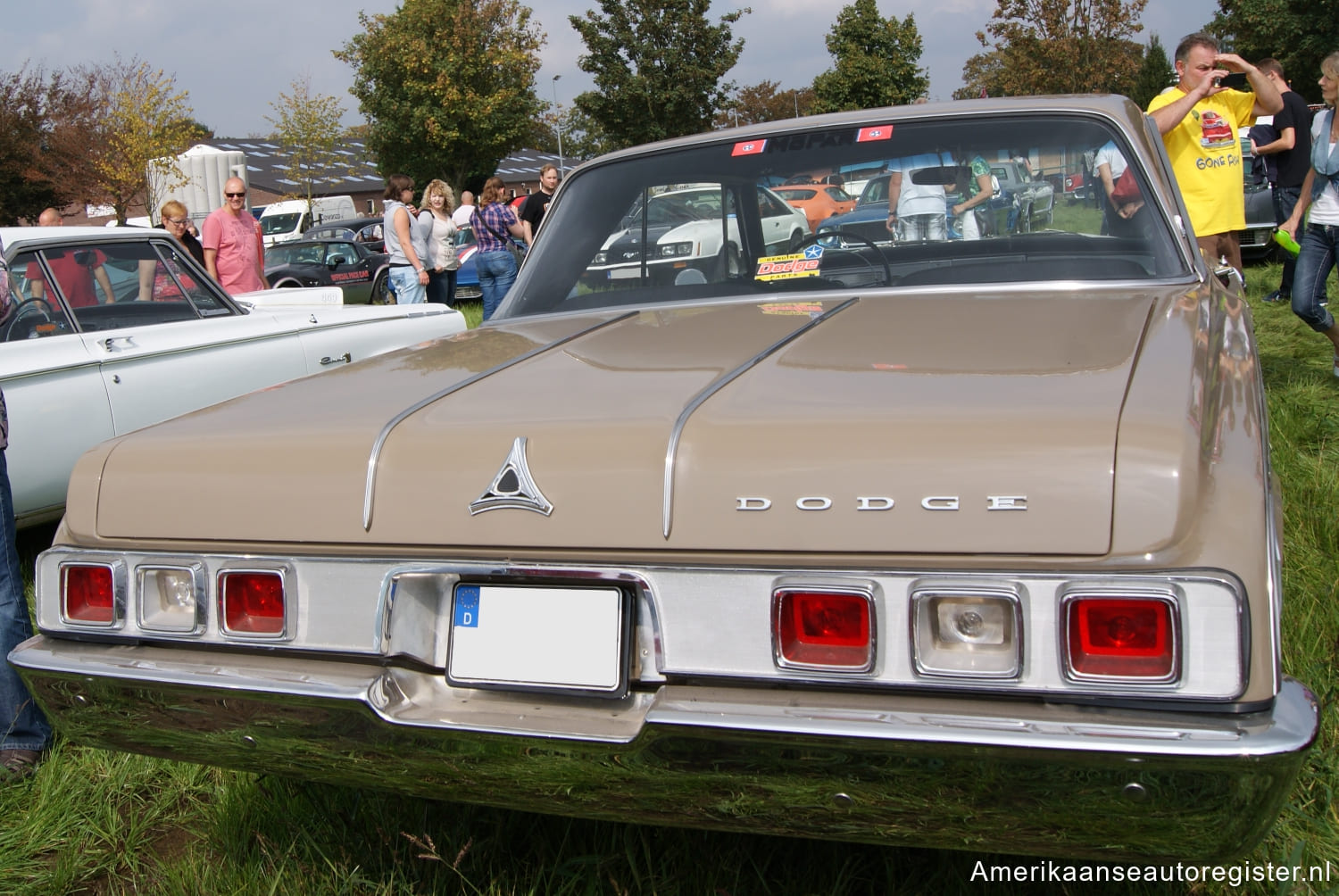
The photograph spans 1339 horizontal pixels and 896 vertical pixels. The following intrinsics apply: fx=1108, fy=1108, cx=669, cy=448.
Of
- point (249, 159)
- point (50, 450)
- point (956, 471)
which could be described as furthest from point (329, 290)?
point (249, 159)

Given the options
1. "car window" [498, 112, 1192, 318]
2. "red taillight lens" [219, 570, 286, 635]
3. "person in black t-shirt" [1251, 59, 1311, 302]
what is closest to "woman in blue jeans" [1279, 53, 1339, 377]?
"person in black t-shirt" [1251, 59, 1311, 302]

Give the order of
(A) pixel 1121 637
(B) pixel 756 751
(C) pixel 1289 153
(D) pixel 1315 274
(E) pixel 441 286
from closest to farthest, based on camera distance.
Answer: (A) pixel 1121 637 < (B) pixel 756 751 < (D) pixel 1315 274 < (C) pixel 1289 153 < (E) pixel 441 286

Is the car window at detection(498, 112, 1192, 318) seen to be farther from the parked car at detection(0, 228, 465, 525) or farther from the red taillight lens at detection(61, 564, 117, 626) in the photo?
the parked car at detection(0, 228, 465, 525)

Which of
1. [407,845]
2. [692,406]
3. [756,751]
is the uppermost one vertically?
[692,406]

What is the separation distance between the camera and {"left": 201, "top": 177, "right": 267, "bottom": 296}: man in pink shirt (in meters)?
8.04

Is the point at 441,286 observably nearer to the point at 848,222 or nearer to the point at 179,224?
the point at 179,224

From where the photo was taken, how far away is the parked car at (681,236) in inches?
118

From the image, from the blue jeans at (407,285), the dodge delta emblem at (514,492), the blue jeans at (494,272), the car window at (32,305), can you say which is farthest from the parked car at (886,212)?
the blue jeans at (407,285)

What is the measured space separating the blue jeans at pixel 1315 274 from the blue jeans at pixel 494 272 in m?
5.89

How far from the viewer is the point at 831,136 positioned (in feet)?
9.41

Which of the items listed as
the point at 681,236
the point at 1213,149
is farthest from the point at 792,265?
the point at 1213,149

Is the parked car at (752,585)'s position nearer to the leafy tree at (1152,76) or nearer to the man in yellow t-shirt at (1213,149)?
the man in yellow t-shirt at (1213,149)

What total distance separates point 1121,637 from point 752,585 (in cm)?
48

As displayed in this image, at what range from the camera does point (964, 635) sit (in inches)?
57.7
